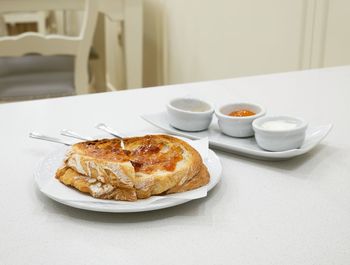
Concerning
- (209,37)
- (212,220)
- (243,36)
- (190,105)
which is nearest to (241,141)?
(190,105)

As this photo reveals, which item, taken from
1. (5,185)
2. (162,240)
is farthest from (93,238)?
(5,185)

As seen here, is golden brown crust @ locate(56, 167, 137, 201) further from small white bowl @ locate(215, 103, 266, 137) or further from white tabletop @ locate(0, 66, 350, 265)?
small white bowl @ locate(215, 103, 266, 137)

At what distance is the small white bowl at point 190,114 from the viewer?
2.78ft

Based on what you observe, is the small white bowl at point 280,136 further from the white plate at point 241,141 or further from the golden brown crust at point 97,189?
the golden brown crust at point 97,189

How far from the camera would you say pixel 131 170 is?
61 centimetres

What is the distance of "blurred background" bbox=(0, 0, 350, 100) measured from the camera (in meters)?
1.58

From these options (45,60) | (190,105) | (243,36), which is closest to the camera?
(190,105)

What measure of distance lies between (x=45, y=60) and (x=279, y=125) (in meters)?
1.75

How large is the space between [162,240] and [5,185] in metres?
0.26

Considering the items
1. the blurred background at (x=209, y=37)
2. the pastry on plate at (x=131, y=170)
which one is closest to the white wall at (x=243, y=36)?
the blurred background at (x=209, y=37)

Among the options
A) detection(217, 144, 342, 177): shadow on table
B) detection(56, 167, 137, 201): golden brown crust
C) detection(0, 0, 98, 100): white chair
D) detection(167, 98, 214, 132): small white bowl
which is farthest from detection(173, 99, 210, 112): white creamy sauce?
detection(0, 0, 98, 100): white chair

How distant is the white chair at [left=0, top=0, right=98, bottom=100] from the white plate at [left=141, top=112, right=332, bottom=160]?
1119 millimetres

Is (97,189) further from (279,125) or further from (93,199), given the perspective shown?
(279,125)

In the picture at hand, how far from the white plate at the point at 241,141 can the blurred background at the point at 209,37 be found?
0.74m
